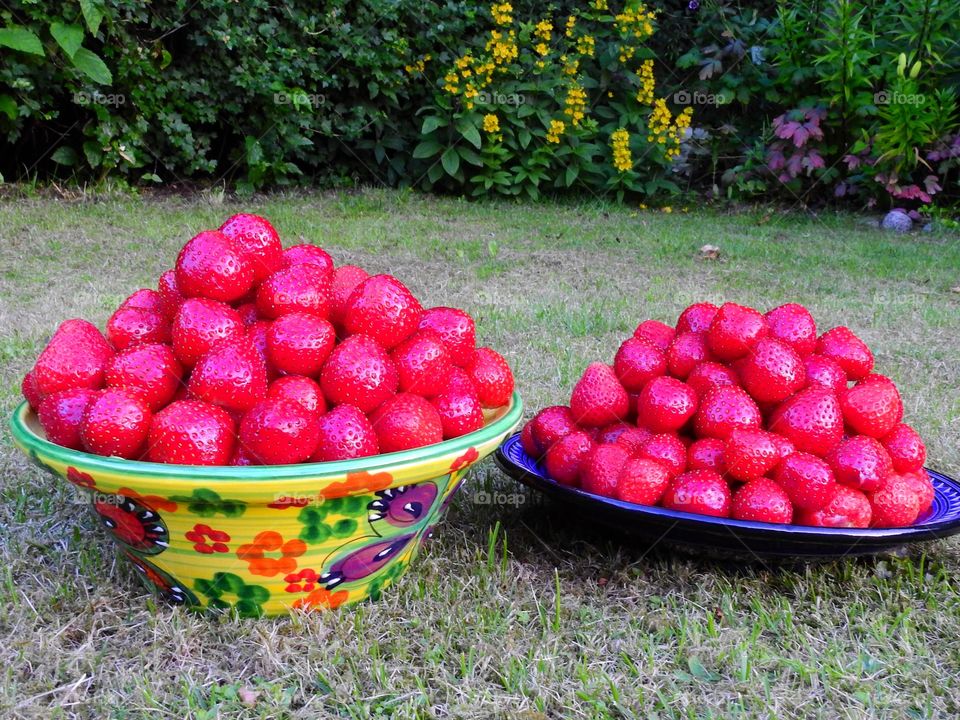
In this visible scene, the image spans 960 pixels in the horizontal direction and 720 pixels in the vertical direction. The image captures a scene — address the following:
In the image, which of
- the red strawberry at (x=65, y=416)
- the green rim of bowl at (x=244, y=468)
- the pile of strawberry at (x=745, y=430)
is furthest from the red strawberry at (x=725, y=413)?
the red strawberry at (x=65, y=416)

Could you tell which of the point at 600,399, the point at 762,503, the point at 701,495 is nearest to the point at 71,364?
the point at 600,399

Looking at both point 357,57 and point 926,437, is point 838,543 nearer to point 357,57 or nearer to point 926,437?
point 926,437

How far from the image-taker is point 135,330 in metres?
1.64

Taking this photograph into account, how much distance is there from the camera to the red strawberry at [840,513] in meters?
1.63

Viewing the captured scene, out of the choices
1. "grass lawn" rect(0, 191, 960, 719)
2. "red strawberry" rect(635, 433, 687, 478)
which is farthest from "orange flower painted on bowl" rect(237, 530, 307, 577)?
"red strawberry" rect(635, 433, 687, 478)

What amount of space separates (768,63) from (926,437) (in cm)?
525

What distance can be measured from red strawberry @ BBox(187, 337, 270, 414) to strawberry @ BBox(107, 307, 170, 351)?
0.21m

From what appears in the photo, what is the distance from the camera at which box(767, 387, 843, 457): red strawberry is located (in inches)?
67.1

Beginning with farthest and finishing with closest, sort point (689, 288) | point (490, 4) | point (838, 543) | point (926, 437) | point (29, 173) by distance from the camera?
point (490, 4), point (29, 173), point (689, 288), point (926, 437), point (838, 543)

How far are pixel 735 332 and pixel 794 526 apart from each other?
17.3 inches

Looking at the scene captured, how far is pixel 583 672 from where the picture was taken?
1444mm

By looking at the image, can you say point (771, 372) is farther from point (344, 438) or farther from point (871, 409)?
point (344, 438)

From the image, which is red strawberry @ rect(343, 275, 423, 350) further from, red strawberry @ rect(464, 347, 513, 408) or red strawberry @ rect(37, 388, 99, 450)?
red strawberry @ rect(37, 388, 99, 450)

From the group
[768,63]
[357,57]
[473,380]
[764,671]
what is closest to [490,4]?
[357,57]
